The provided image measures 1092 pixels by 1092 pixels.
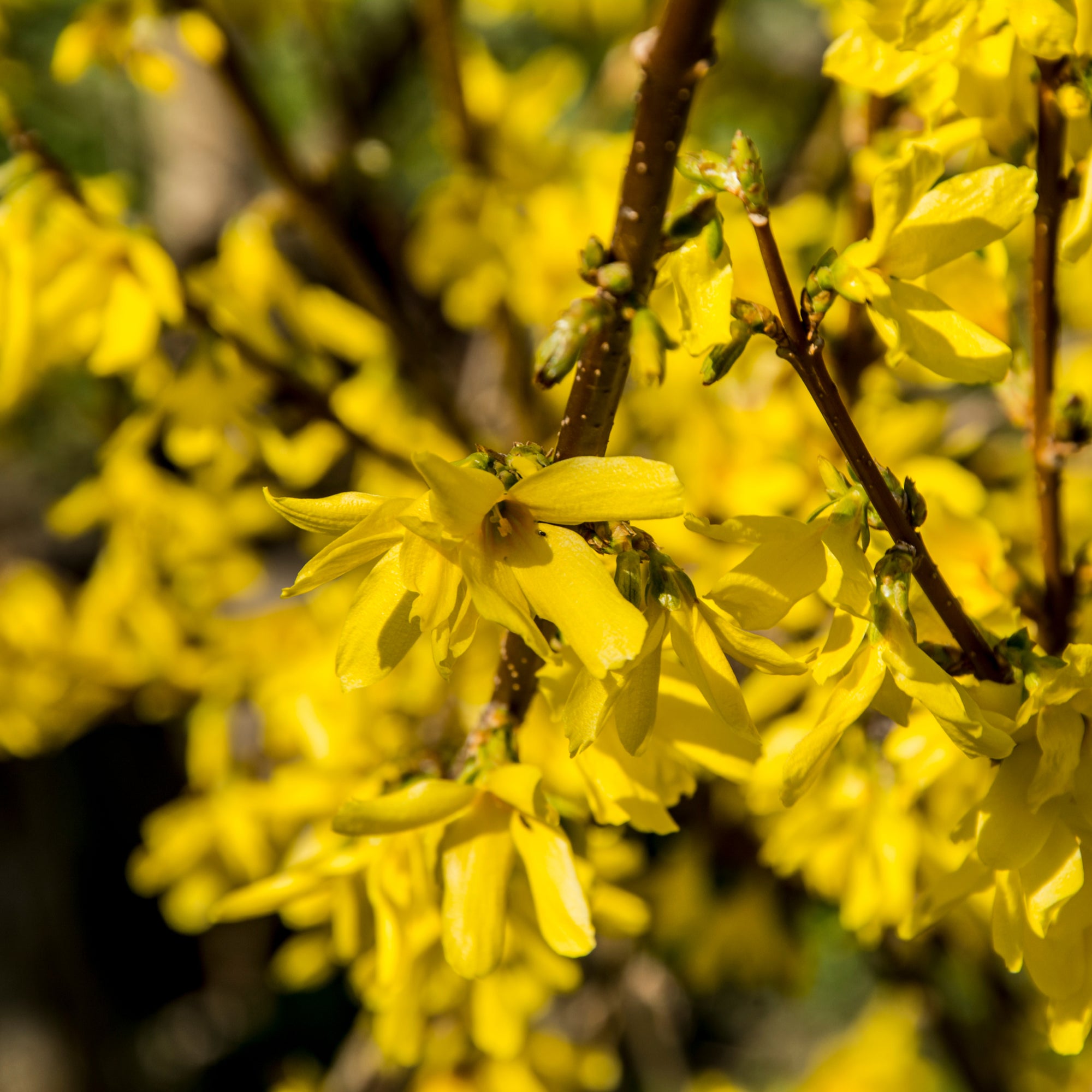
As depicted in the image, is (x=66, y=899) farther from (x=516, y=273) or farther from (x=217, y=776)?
(x=516, y=273)

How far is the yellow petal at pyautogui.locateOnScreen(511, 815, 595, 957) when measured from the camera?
22.1 inches

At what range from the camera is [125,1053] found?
2.36m

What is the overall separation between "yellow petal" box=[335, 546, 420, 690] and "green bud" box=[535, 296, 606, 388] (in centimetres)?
12

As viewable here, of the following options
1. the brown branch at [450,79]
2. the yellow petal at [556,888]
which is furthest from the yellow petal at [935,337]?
the brown branch at [450,79]

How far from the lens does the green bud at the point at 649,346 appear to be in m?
0.46

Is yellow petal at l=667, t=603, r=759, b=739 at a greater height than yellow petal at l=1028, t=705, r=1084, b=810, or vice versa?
yellow petal at l=667, t=603, r=759, b=739

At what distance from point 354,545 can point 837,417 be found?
0.25 m

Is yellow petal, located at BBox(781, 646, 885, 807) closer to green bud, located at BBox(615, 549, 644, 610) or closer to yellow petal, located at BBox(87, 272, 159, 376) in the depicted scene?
green bud, located at BBox(615, 549, 644, 610)

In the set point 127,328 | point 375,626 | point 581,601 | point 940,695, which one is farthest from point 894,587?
point 127,328

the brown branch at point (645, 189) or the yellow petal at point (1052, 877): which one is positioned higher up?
the brown branch at point (645, 189)

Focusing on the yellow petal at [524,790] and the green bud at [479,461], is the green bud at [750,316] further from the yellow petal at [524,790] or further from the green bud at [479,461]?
the yellow petal at [524,790]

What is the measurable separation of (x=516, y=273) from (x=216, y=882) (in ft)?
2.91

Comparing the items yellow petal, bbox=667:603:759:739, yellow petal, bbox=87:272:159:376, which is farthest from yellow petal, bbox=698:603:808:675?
yellow petal, bbox=87:272:159:376

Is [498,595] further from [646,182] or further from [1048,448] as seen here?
[1048,448]
